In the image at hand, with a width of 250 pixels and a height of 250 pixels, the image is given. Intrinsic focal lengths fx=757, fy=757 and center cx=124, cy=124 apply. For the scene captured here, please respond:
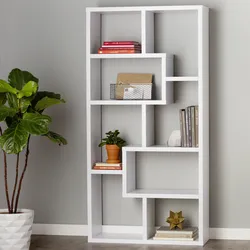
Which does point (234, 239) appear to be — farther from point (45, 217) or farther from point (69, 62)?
point (69, 62)

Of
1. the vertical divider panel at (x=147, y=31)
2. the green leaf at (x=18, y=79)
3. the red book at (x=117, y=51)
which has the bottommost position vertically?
the green leaf at (x=18, y=79)

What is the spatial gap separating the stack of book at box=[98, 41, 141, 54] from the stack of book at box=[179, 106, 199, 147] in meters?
0.60

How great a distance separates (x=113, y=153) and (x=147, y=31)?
3.19ft

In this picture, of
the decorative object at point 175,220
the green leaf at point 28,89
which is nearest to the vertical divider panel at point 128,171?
the decorative object at point 175,220

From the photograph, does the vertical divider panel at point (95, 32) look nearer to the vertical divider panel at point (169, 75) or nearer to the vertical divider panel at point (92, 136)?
the vertical divider panel at point (92, 136)

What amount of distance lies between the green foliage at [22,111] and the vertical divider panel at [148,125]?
60 cm

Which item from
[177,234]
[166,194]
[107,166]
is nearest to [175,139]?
[166,194]

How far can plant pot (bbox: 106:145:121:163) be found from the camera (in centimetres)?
584

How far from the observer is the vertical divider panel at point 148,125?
5.71 meters

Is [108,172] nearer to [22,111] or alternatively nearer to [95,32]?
[22,111]

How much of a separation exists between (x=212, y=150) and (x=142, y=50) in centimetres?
96

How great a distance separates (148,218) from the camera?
19.0 feet

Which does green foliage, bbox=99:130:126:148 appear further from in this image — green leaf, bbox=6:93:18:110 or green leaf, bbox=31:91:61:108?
green leaf, bbox=6:93:18:110

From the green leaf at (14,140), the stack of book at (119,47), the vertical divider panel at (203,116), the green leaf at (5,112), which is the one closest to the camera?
the green leaf at (14,140)
